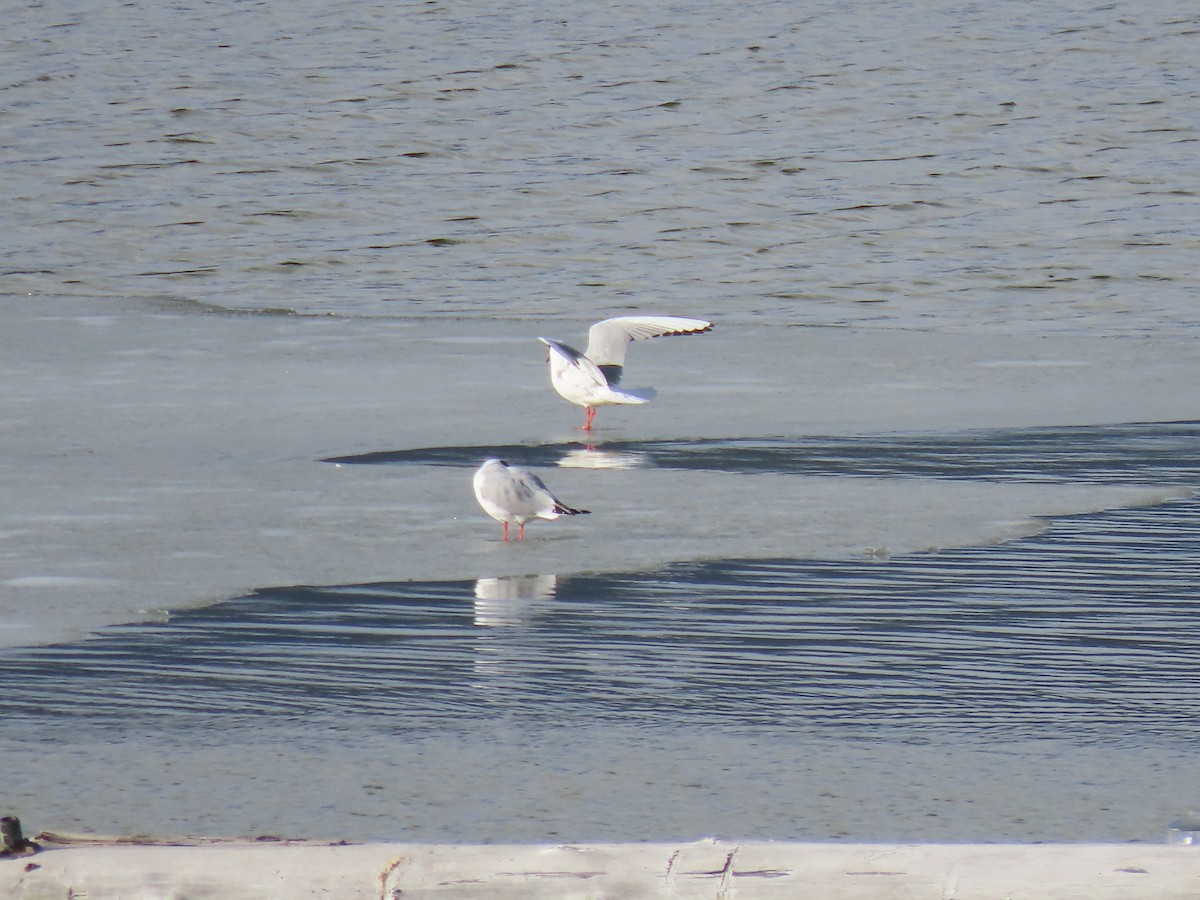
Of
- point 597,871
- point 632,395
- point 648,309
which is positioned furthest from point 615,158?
point 597,871

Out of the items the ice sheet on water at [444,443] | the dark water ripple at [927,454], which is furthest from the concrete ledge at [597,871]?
the dark water ripple at [927,454]

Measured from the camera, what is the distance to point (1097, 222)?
63.6 feet

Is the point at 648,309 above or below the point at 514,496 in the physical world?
below


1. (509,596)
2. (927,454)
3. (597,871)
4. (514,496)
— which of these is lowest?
(927,454)

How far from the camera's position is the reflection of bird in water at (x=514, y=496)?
24.5 ft

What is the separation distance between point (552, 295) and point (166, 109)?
11518mm

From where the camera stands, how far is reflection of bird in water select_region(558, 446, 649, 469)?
9312 mm

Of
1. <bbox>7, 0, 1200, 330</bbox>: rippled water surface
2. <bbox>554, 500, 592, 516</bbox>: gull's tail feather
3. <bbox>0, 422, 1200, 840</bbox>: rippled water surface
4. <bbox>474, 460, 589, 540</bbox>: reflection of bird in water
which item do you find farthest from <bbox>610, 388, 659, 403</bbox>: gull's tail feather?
<bbox>7, 0, 1200, 330</bbox>: rippled water surface

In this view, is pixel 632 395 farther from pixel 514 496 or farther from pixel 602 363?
pixel 514 496

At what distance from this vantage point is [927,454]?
9539 millimetres

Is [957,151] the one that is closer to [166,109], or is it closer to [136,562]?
[166,109]

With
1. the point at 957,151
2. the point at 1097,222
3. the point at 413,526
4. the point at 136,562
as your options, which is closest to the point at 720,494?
the point at 413,526

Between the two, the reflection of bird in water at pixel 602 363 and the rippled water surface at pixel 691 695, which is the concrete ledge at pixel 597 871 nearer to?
the rippled water surface at pixel 691 695

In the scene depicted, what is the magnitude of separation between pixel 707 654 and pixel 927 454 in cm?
380
